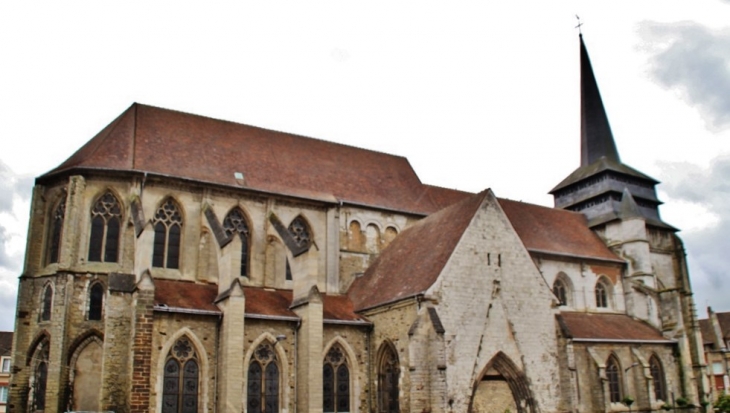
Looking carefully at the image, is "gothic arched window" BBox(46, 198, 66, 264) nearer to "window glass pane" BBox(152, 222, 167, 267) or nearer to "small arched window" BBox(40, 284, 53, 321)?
"small arched window" BBox(40, 284, 53, 321)

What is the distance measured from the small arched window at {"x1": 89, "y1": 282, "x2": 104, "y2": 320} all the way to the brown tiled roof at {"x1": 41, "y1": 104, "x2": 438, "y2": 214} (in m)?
4.49

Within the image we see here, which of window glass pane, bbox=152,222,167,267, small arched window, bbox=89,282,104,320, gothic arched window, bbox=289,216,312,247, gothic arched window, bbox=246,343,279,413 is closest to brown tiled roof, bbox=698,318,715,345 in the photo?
gothic arched window, bbox=289,216,312,247

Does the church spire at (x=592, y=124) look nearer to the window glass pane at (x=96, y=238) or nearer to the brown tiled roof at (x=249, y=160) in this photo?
the brown tiled roof at (x=249, y=160)

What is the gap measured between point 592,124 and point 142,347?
3399 cm

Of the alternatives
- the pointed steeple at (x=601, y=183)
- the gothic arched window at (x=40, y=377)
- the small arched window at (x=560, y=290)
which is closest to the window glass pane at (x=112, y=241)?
the gothic arched window at (x=40, y=377)

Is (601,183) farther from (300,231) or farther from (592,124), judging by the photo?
(300,231)

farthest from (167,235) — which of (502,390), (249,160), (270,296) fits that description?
(502,390)

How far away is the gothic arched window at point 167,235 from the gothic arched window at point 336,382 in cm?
694

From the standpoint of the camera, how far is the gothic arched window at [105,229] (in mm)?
24875

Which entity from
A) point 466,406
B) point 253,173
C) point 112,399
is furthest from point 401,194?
point 112,399

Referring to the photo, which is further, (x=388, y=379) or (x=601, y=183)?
(x=601, y=183)

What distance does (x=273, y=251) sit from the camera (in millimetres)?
27953

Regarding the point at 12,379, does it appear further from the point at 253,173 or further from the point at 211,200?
the point at 253,173

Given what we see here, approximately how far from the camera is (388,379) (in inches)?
984
